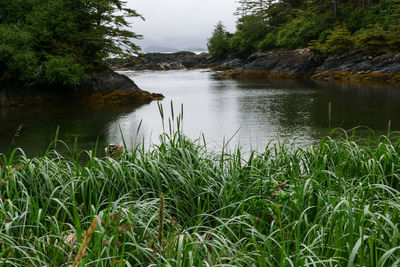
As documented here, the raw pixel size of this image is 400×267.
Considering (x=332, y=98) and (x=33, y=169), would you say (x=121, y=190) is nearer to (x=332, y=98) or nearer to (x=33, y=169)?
(x=33, y=169)

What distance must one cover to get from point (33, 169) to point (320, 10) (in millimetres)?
42557

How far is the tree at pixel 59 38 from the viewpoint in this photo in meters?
17.7

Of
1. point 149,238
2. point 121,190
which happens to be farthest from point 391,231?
point 121,190

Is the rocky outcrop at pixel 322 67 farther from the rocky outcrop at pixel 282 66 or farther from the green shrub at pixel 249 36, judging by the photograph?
the green shrub at pixel 249 36

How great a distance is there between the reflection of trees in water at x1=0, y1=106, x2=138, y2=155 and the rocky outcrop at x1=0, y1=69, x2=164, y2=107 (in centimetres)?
154

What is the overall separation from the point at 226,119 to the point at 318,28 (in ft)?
94.2

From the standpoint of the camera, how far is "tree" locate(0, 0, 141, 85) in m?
17.7

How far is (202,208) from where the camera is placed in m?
3.84

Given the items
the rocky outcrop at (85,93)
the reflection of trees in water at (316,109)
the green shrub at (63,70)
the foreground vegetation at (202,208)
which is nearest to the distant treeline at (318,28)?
the reflection of trees in water at (316,109)

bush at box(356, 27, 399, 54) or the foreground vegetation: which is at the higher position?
bush at box(356, 27, 399, 54)

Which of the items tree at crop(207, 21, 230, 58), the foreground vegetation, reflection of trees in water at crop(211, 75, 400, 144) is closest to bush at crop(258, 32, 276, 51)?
tree at crop(207, 21, 230, 58)

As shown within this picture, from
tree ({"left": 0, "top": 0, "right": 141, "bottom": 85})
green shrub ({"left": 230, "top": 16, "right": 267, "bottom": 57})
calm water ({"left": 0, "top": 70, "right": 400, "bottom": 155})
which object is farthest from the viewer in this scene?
green shrub ({"left": 230, "top": 16, "right": 267, "bottom": 57})

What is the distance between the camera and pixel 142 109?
59.0 feet

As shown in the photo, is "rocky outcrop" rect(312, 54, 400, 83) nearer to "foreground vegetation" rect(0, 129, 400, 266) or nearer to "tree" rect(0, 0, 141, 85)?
"tree" rect(0, 0, 141, 85)
